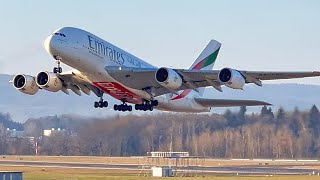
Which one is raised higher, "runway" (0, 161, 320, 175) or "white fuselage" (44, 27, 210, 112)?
"white fuselage" (44, 27, 210, 112)

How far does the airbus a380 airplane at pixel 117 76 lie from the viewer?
46375 mm

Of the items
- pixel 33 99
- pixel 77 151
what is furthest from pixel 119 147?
pixel 33 99

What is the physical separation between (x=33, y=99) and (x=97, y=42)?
385 ft

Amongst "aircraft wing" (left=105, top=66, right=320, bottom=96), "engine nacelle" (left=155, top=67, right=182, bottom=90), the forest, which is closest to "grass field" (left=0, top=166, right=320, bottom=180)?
the forest

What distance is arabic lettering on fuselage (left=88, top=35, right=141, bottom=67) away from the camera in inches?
1861

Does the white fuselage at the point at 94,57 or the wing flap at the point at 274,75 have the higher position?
the white fuselage at the point at 94,57

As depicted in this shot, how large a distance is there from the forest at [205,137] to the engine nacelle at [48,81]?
1967 centimetres

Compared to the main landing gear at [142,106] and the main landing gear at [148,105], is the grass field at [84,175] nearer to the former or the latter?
the main landing gear at [142,106]

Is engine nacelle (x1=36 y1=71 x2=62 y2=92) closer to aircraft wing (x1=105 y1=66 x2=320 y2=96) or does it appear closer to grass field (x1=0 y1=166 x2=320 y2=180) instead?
aircraft wing (x1=105 y1=66 x2=320 y2=96)

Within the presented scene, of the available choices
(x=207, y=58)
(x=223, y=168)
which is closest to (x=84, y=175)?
(x=207, y=58)

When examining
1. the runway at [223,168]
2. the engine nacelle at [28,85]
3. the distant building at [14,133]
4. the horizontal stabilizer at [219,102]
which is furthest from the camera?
the distant building at [14,133]

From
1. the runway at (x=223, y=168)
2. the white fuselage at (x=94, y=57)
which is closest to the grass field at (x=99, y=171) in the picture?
the runway at (x=223, y=168)

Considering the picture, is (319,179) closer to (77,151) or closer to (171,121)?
(171,121)

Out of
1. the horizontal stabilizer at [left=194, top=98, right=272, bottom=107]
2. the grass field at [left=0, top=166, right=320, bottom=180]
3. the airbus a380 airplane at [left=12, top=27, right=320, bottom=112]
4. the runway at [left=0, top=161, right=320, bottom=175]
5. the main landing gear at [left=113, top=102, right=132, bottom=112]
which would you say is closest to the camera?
the airbus a380 airplane at [left=12, top=27, right=320, bottom=112]
